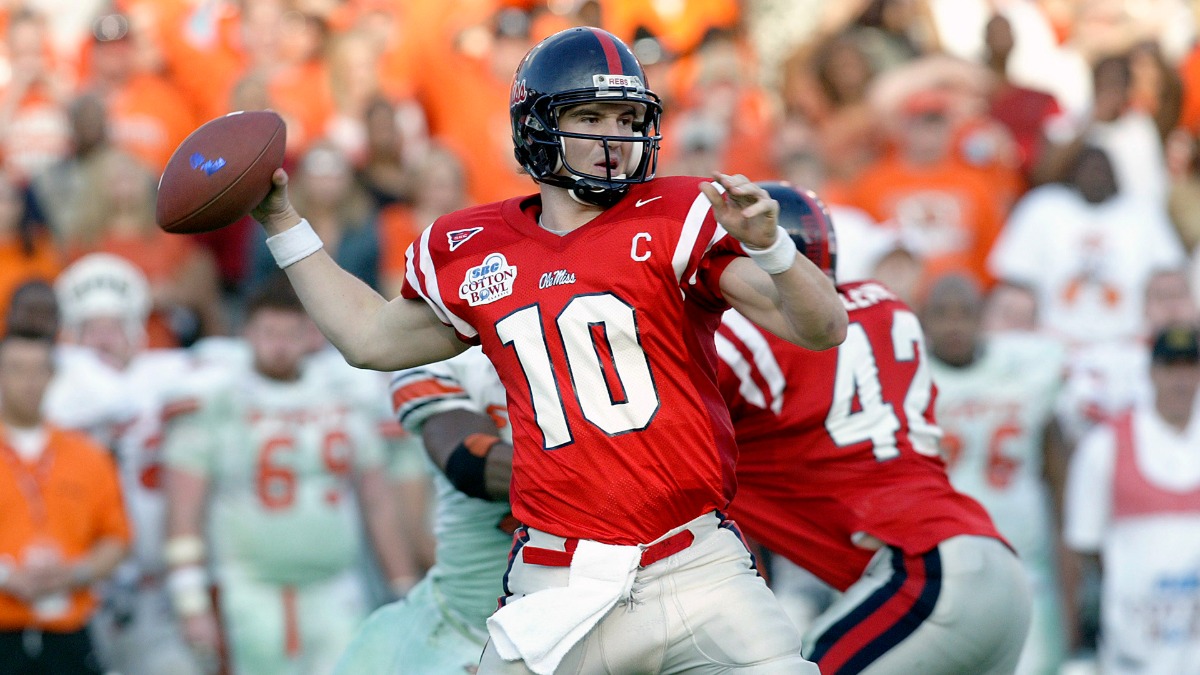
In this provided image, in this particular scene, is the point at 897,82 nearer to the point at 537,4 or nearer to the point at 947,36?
the point at 947,36

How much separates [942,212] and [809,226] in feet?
14.3

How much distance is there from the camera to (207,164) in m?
3.74

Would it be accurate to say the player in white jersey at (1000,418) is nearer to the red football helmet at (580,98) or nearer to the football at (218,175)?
the red football helmet at (580,98)

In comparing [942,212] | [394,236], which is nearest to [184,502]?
[394,236]

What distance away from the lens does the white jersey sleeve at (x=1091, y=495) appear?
7.36 metres

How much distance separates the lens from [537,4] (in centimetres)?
992

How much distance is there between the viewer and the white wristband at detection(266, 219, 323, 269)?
389 centimetres

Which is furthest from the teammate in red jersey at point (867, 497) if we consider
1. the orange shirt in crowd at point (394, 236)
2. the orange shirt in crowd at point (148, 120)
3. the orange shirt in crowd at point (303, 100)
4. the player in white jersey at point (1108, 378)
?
the orange shirt in crowd at point (148, 120)

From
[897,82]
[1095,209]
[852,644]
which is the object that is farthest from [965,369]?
[852,644]

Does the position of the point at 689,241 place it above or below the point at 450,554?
Result: above

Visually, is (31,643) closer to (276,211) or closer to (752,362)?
(276,211)

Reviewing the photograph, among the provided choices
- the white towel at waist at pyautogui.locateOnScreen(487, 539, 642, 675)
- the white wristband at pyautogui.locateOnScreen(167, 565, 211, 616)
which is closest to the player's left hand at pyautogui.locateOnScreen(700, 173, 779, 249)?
the white towel at waist at pyautogui.locateOnScreen(487, 539, 642, 675)

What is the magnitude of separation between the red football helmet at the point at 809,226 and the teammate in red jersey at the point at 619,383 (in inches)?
A: 34.4

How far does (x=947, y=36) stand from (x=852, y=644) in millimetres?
6675
